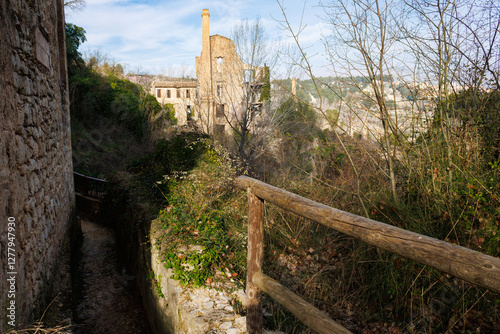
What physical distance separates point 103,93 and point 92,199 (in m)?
10.6

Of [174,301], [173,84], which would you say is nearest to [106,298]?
[174,301]

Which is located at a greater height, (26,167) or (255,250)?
(26,167)

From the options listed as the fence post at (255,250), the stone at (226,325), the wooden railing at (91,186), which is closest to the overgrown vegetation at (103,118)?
the wooden railing at (91,186)

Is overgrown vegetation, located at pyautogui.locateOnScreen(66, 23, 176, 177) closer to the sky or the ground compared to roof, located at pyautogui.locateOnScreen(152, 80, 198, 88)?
closer to the ground

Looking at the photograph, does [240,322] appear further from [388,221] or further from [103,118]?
[103,118]

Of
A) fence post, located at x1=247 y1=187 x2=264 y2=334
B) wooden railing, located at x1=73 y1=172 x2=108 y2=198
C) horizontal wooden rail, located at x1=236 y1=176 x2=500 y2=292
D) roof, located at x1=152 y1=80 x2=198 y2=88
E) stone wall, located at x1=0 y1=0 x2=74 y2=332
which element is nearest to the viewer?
horizontal wooden rail, located at x1=236 y1=176 x2=500 y2=292

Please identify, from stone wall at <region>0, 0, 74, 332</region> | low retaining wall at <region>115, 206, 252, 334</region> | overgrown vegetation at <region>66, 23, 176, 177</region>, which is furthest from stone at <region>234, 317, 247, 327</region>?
overgrown vegetation at <region>66, 23, 176, 177</region>

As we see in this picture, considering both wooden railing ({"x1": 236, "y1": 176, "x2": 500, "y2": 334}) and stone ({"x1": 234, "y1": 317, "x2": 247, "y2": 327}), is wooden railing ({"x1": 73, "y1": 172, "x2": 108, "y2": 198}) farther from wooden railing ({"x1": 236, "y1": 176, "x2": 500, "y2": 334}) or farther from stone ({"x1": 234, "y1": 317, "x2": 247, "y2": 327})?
wooden railing ({"x1": 236, "y1": 176, "x2": 500, "y2": 334})

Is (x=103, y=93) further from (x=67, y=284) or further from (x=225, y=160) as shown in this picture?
(x=67, y=284)

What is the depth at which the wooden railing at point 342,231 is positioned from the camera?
1176 millimetres

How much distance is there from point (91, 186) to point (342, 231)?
32.7 feet

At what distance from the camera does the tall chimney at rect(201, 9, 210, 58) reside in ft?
73.1

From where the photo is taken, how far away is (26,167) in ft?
10.3

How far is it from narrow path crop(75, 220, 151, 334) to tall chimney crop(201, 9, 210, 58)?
57.3 ft
